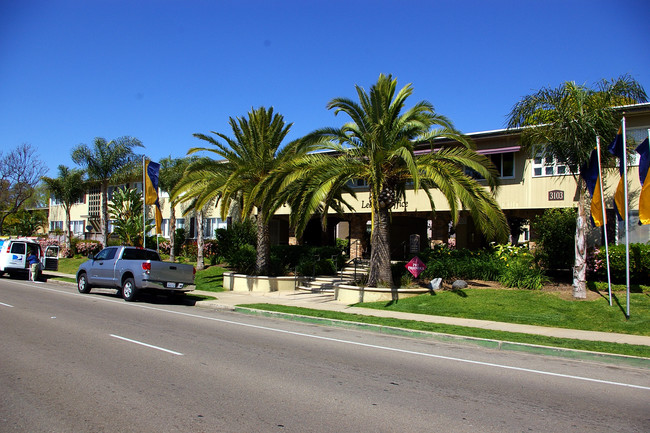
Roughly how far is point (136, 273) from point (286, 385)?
11889 mm

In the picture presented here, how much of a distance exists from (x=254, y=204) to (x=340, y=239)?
Result: 1441 cm

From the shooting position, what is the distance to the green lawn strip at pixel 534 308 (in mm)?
12922

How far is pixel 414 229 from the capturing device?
32688mm

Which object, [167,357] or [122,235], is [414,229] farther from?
[167,357]

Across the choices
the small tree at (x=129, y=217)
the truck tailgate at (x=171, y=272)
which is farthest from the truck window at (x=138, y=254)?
the small tree at (x=129, y=217)

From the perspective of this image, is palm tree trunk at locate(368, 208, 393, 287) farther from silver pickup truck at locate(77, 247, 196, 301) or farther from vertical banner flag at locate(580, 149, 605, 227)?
silver pickup truck at locate(77, 247, 196, 301)

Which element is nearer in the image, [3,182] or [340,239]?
[340,239]

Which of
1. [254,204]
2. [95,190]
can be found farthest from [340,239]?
[95,190]

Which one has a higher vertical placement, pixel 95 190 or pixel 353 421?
pixel 95 190

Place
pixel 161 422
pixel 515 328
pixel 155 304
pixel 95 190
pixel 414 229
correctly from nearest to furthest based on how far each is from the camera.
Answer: pixel 161 422 → pixel 515 328 → pixel 155 304 → pixel 414 229 → pixel 95 190

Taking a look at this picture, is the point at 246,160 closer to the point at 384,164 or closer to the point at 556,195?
the point at 384,164

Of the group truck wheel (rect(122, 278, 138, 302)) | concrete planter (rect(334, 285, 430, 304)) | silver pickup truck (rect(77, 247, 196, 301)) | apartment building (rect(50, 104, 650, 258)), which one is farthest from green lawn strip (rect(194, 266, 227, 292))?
concrete planter (rect(334, 285, 430, 304))

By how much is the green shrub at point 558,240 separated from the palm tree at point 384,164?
2460 mm

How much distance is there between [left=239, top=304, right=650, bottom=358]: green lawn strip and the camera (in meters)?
10.1
